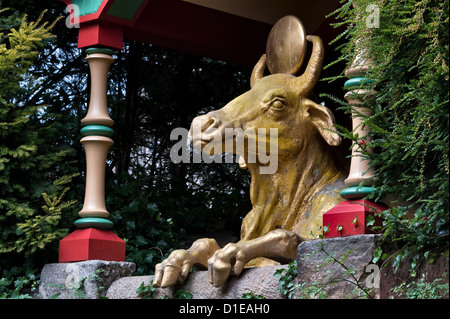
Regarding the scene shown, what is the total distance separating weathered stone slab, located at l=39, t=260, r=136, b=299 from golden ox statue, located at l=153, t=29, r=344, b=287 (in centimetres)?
75

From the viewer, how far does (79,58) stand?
313 inches

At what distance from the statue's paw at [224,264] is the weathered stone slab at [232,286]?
70mm

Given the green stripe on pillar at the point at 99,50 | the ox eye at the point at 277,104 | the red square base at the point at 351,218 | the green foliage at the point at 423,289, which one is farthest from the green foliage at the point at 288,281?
the green stripe on pillar at the point at 99,50

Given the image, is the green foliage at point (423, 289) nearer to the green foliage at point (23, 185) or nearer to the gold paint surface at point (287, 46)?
the gold paint surface at point (287, 46)

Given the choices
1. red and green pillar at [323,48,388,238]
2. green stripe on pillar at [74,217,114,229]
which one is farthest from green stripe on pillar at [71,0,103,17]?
red and green pillar at [323,48,388,238]

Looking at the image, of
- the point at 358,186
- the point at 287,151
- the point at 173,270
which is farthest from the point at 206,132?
the point at 358,186

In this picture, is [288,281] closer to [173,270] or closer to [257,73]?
[173,270]

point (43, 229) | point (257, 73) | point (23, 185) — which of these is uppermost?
point (257, 73)

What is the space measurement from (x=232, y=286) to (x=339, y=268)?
0.79 metres

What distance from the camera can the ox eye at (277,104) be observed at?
16.6 ft

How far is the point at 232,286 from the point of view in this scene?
4.38 m

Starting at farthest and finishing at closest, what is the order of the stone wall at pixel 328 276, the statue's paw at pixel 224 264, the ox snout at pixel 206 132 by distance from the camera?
the ox snout at pixel 206 132 < the statue's paw at pixel 224 264 < the stone wall at pixel 328 276

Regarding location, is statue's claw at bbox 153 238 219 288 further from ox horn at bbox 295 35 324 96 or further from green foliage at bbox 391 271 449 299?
green foliage at bbox 391 271 449 299

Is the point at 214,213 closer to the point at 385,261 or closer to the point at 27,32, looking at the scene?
the point at 27,32
